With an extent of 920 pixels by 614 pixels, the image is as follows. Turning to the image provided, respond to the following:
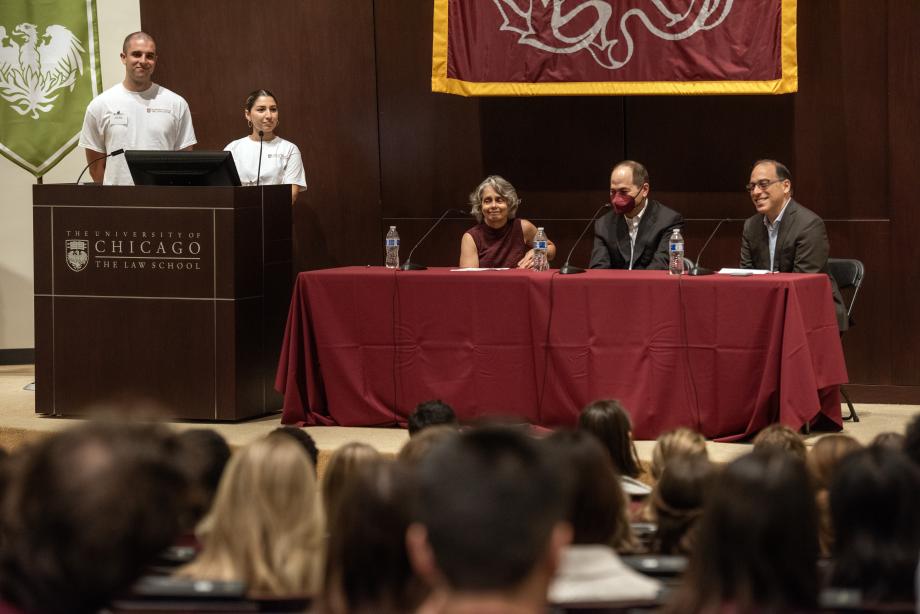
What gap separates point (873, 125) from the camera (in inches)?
278

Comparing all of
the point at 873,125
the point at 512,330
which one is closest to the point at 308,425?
the point at 512,330

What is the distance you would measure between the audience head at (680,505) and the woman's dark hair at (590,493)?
0.21m

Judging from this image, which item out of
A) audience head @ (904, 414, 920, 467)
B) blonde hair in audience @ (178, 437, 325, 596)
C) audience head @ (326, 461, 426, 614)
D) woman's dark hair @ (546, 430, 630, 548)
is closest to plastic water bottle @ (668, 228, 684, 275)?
audience head @ (904, 414, 920, 467)

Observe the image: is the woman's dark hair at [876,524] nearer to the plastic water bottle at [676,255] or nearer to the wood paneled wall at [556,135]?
the plastic water bottle at [676,255]

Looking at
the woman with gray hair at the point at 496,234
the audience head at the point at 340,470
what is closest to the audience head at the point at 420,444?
the audience head at the point at 340,470

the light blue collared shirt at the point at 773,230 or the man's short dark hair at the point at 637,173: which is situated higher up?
the man's short dark hair at the point at 637,173

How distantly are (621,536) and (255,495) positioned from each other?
0.78 meters

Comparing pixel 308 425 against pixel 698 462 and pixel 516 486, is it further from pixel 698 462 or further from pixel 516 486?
pixel 516 486

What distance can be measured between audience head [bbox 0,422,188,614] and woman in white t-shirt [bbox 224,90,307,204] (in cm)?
608

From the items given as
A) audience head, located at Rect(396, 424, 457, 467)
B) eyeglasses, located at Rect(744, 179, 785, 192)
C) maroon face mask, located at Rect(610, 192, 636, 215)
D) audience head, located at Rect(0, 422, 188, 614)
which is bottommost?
audience head, located at Rect(396, 424, 457, 467)

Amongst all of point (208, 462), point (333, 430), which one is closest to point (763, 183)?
point (333, 430)

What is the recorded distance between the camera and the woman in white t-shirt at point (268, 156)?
7617mm

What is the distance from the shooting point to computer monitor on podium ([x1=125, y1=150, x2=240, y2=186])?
6219mm

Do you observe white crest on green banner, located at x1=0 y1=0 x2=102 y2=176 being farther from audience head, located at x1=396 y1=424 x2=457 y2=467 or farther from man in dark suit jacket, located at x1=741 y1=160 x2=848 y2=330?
audience head, located at x1=396 y1=424 x2=457 y2=467
